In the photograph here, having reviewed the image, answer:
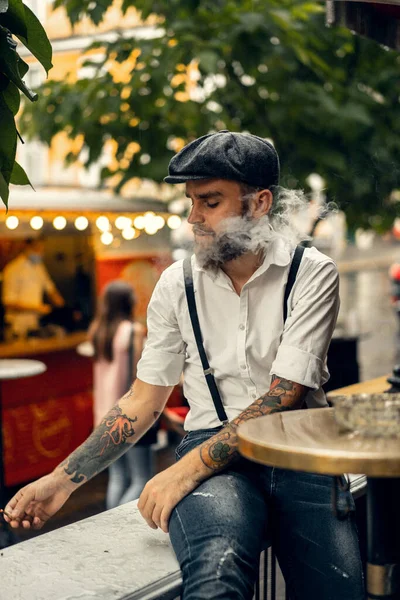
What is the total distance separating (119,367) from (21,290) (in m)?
2.97

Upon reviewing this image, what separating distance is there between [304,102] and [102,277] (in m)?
4.67

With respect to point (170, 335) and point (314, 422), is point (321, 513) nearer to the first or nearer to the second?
point (314, 422)

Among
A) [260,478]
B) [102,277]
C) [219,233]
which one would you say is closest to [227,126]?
[219,233]

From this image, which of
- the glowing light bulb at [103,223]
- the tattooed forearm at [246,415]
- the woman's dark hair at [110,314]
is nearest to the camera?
the tattooed forearm at [246,415]

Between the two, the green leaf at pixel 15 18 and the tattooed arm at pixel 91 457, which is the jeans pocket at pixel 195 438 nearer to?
the tattooed arm at pixel 91 457

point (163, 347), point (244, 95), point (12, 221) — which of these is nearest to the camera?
point (163, 347)

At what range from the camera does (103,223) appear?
8641mm

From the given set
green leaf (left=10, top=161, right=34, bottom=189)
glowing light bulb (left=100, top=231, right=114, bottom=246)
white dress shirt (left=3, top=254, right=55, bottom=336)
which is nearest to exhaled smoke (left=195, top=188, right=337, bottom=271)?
green leaf (left=10, top=161, right=34, bottom=189)

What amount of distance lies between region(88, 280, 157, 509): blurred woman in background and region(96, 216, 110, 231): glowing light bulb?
2.36 meters

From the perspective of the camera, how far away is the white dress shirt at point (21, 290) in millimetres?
8672

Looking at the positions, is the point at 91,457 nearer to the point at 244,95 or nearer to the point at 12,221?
the point at 244,95

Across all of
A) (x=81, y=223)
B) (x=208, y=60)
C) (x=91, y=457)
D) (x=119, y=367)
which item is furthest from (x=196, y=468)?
(x=81, y=223)

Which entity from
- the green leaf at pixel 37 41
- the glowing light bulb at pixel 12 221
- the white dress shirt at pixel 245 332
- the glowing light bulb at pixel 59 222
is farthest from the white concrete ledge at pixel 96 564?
the glowing light bulb at pixel 59 222

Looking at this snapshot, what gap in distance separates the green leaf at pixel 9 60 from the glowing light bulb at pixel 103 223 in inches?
257
